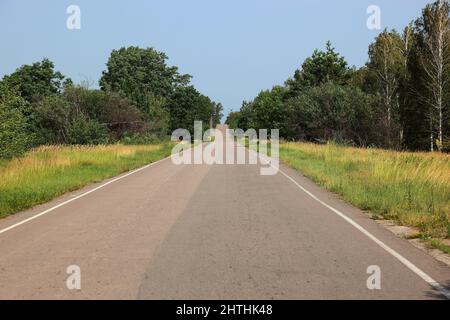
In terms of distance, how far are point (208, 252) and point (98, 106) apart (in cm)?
5810

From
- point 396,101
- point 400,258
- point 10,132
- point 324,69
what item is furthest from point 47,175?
point 324,69

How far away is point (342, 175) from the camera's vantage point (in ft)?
65.3

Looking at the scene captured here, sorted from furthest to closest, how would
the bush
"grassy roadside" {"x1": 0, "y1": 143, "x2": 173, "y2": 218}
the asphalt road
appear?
the bush < "grassy roadside" {"x1": 0, "y1": 143, "x2": 173, "y2": 218} < the asphalt road

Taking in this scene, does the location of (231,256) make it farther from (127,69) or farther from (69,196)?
(127,69)

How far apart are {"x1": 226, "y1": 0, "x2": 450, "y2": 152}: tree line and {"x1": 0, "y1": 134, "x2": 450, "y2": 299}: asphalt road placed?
32709mm

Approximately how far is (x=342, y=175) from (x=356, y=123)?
3538 centimetres

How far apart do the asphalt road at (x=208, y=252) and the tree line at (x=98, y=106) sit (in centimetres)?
1323

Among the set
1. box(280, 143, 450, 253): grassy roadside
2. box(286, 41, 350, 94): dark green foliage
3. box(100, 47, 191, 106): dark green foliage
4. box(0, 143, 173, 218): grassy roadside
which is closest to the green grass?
box(280, 143, 450, 253): grassy roadside

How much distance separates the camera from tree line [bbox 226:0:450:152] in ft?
150

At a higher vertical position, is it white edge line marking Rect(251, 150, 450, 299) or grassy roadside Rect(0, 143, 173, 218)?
grassy roadside Rect(0, 143, 173, 218)

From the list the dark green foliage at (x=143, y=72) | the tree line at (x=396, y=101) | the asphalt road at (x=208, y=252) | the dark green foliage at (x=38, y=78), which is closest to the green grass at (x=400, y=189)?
the asphalt road at (x=208, y=252)

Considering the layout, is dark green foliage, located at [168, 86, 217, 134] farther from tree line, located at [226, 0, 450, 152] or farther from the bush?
the bush

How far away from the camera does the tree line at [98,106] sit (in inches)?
1012

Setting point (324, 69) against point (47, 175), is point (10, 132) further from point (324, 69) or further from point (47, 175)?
point (324, 69)
